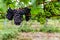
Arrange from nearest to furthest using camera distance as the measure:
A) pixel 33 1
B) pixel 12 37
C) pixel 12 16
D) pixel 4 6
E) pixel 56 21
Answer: pixel 33 1 → pixel 4 6 → pixel 12 16 → pixel 12 37 → pixel 56 21

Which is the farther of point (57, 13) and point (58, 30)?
point (58, 30)

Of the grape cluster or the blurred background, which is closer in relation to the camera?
the blurred background

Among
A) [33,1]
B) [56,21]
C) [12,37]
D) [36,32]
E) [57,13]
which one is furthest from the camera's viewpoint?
[56,21]

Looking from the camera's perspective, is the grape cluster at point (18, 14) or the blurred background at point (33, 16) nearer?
the blurred background at point (33, 16)

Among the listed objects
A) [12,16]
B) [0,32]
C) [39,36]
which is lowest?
[39,36]

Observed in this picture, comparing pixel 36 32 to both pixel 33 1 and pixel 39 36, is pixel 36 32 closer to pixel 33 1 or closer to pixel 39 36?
pixel 39 36

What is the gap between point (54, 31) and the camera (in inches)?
357

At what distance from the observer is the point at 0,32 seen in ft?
21.0

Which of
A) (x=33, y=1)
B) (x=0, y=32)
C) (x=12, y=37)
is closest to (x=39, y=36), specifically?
(x=12, y=37)

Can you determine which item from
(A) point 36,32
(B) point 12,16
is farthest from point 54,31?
A: (B) point 12,16

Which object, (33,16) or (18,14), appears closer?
(33,16)

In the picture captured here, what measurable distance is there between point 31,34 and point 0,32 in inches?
98.4

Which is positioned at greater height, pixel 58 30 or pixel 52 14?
pixel 52 14

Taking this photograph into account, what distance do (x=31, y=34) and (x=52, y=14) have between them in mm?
7652
